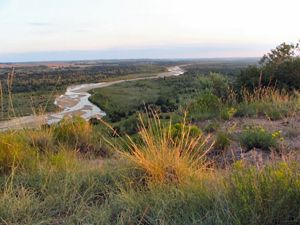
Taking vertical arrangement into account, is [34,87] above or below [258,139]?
below

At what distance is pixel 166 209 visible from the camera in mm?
3367

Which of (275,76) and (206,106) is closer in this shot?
(206,106)

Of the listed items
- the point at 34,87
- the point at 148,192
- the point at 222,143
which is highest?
the point at 148,192

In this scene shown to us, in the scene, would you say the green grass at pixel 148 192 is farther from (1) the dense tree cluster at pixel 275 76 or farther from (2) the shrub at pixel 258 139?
(1) the dense tree cluster at pixel 275 76

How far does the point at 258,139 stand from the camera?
6098mm

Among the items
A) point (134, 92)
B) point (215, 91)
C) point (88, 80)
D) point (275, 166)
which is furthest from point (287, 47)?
point (88, 80)

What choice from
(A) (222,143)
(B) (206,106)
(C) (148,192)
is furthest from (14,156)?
(B) (206,106)

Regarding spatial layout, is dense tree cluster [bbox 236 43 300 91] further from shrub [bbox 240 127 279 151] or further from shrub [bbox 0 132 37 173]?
shrub [bbox 0 132 37 173]

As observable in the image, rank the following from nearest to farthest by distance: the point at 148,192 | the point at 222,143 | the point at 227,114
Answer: the point at 148,192, the point at 222,143, the point at 227,114

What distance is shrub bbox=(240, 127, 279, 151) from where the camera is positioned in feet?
19.5

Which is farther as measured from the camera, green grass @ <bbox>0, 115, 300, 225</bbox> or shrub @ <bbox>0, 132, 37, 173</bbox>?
shrub @ <bbox>0, 132, 37, 173</bbox>

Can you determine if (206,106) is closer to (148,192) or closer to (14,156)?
(14,156)

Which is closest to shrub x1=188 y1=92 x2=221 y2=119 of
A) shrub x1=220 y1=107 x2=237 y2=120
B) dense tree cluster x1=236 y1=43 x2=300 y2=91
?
shrub x1=220 y1=107 x2=237 y2=120

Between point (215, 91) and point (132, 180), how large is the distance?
12.9m
